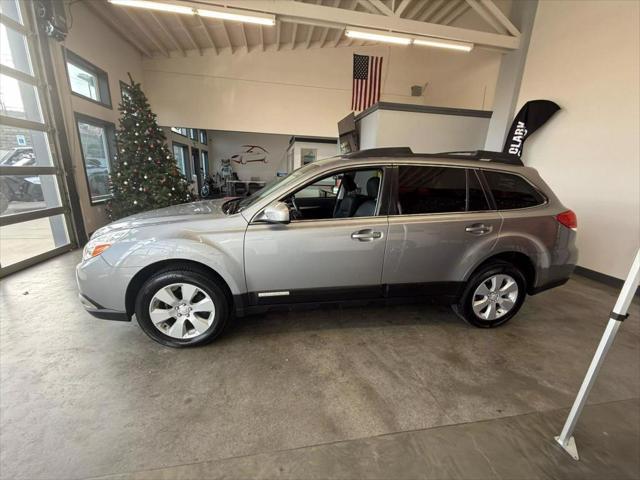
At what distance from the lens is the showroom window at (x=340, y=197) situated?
249 cm

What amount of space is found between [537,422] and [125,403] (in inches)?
103

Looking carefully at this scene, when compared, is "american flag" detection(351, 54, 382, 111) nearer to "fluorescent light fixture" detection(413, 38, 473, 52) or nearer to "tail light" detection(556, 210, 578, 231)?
"fluorescent light fixture" detection(413, 38, 473, 52)

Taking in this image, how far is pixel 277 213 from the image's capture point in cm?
211

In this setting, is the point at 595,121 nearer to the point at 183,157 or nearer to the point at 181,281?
the point at 181,281

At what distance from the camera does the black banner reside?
16.0ft

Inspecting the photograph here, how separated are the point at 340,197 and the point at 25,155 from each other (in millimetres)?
4933

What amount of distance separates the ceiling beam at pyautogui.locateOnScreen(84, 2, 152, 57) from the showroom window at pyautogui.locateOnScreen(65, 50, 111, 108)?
107cm

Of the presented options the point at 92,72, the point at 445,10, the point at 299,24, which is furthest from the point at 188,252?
the point at 445,10

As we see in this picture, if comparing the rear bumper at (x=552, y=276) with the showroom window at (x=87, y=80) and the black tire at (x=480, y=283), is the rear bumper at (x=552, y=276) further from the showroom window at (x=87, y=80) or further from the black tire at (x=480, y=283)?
the showroom window at (x=87, y=80)

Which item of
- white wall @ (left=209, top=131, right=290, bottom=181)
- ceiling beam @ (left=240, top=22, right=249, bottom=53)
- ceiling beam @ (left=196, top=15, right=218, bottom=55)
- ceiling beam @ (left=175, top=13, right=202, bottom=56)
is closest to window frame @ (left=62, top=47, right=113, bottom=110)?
ceiling beam @ (left=175, top=13, right=202, bottom=56)

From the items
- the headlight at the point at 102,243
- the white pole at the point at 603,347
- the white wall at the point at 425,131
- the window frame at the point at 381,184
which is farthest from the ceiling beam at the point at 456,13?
the headlight at the point at 102,243

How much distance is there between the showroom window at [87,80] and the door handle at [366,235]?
6.27 metres

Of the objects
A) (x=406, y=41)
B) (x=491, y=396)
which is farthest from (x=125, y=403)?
(x=406, y=41)

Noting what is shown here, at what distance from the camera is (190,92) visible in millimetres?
8773
